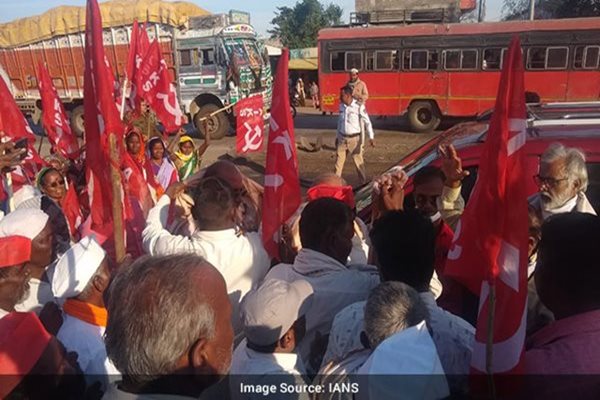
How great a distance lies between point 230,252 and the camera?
2.38 m

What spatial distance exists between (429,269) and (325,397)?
0.66m

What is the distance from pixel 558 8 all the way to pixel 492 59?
15.7 m

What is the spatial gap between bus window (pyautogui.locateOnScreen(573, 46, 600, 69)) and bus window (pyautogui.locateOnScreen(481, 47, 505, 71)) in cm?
176

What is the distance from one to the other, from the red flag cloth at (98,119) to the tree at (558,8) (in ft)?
83.1

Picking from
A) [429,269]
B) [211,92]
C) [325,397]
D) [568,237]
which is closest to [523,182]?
[568,237]

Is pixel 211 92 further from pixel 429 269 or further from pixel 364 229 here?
pixel 429 269

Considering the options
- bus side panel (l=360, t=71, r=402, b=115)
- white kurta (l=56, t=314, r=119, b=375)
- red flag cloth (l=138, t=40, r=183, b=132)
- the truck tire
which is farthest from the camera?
bus side panel (l=360, t=71, r=402, b=115)

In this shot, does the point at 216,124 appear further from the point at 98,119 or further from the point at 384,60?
the point at 98,119

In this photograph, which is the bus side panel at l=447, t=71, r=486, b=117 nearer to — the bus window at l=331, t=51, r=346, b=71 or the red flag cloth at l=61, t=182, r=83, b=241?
the bus window at l=331, t=51, r=346, b=71

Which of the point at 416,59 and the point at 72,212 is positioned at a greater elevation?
the point at 416,59

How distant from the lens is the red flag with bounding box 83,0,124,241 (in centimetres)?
223

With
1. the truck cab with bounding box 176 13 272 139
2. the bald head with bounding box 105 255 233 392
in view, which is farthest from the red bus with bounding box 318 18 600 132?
the bald head with bounding box 105 255 233 392

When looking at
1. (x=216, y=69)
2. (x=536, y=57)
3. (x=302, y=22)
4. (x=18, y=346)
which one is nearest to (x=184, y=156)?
(x=18, y=346)

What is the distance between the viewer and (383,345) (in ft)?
4.13
